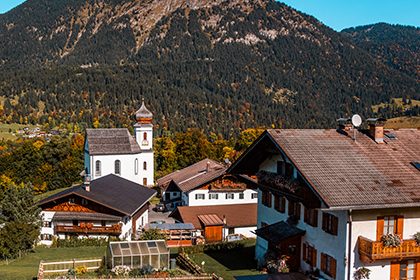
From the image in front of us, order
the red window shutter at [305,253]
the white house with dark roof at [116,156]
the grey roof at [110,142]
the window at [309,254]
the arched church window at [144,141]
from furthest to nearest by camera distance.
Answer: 1. the arched church window at [144,141]
2. the grey roof at [110,142]
3. the white house with dark roof at [116,156]
4. the red window shutter at [305,253]
5. the window at [309,254]

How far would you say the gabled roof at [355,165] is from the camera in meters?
22.6

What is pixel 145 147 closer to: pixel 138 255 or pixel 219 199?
pixel 219 199

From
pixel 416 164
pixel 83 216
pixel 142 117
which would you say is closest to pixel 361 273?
pixel 416 164

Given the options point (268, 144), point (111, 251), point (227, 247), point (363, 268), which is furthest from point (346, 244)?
point (227, 247)

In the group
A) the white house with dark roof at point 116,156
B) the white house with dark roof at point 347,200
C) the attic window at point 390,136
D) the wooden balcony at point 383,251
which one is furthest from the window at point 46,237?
the white house with dark roof at point 116,156

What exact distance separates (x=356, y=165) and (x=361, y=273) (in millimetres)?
4756

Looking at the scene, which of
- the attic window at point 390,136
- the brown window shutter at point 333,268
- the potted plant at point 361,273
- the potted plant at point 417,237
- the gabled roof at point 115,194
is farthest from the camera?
the gabled roof at point 115,194

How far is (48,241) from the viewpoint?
4422 cm

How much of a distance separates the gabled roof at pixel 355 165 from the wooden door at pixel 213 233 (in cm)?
1856

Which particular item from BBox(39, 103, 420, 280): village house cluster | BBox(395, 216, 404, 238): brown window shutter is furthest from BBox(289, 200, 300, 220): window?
BBox(395, 216, 404, 238): brown window shutter

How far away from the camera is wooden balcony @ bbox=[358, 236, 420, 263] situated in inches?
880

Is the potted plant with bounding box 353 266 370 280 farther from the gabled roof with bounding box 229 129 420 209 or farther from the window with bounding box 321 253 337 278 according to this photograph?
the gabled roof with bounding box 229 129 420 209

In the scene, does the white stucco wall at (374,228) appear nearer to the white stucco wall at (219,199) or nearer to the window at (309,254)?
the window at (309,254)

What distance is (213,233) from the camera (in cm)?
4616
